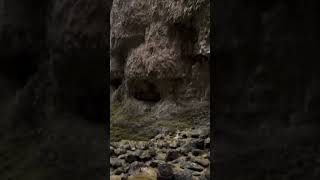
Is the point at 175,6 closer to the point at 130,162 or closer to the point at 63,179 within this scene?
the point at 130,162

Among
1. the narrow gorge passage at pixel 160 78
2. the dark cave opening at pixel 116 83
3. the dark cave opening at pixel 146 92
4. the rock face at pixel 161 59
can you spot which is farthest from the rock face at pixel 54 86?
the dark cave opening at pixel 116 83

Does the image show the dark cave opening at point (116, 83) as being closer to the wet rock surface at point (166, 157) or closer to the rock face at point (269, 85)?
the wet rock surface at point (166, 157)

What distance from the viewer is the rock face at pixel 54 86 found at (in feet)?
4.71

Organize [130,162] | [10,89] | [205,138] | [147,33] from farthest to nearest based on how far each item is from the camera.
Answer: [147,33]
[205,138]
[130,162]
[10,89]

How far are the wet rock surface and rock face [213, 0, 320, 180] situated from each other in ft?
6.59

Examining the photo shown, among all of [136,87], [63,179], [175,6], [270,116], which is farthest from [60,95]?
[136,87]

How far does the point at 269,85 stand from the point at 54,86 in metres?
0.73

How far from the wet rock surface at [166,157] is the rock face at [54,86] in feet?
6.65

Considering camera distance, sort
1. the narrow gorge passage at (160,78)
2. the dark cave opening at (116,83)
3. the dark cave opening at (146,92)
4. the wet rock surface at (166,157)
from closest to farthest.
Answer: the wet rock surface at (166,157) → the narrow gorge passage at (160,78) → the dark cave opening at (146,92) → the dark cave opening at (116,83)

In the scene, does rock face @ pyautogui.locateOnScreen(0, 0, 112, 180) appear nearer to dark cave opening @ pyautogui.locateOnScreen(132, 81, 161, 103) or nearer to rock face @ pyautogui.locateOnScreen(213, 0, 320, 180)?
rock face @ pyautogui.locateOnScreen(213, 0, 320, 180)

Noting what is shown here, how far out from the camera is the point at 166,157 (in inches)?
170

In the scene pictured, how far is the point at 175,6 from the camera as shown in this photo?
5.86 metres

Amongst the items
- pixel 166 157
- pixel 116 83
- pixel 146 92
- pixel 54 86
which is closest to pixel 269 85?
pixel 54 86

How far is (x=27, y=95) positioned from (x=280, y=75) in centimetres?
85
